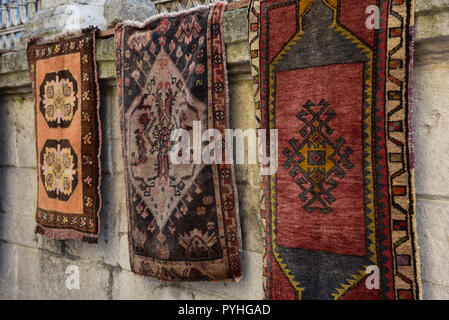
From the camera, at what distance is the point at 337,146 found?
154 cm

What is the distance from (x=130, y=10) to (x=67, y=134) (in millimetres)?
832

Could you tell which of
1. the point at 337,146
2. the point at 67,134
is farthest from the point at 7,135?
the point at 337,146

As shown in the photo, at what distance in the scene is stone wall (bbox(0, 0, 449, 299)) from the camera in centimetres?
146

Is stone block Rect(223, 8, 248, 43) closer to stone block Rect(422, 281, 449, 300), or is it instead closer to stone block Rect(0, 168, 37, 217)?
stone block Rect(422, 281, 449, 300)

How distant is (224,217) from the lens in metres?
1.88

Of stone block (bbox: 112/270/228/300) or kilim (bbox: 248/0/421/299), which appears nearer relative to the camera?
kilim (bbox: 248/0/421/299)

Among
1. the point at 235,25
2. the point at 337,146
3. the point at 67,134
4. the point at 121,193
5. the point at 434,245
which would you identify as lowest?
the point at 434,245

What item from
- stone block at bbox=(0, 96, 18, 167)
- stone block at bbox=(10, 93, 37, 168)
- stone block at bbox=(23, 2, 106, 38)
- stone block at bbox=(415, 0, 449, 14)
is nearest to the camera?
stone block at bbox=(415, 0, 449, 14)

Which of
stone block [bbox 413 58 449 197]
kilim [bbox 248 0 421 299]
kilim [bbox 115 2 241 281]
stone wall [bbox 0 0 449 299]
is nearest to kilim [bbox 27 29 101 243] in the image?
stone wall [bbox 0 0 449 299]

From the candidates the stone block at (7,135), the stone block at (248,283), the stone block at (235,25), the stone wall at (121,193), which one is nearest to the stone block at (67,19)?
the stone wall at (121,193)

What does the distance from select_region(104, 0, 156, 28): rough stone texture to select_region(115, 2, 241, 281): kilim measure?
0.79ft

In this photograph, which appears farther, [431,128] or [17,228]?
[17,228]

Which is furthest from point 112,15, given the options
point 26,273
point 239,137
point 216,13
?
point 26,273

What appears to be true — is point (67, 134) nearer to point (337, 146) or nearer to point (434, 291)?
point (337, 146)
